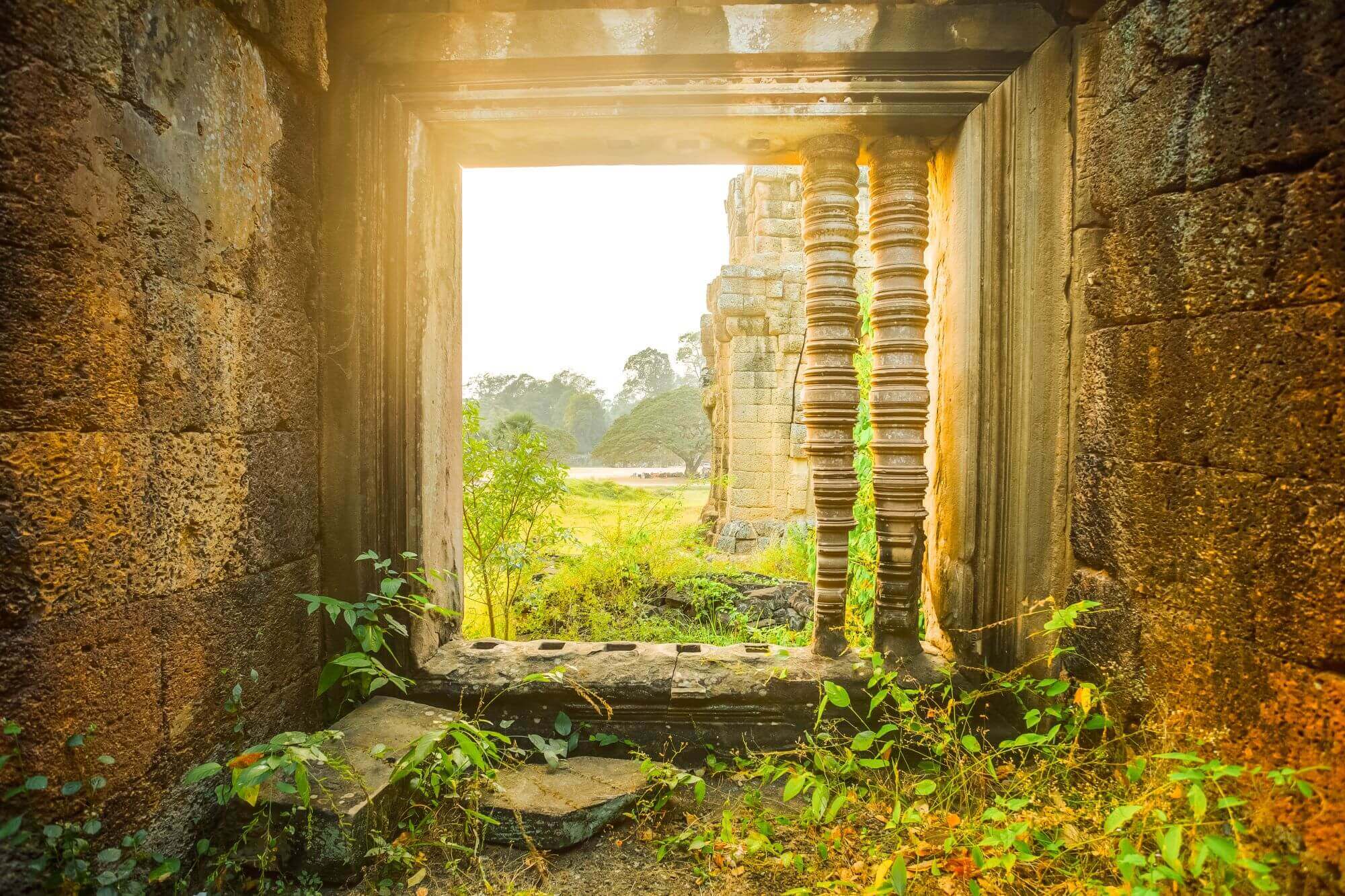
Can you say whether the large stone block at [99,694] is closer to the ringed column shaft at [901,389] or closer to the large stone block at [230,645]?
the large stone block at [230,645]

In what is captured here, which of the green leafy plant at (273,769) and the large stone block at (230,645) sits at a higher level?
the large stone block at (230,645)

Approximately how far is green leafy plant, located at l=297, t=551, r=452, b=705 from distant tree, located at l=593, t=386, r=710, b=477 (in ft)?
64.5

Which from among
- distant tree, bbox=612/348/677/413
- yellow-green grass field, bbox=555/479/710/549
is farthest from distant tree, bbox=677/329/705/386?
yellow-green grass field, bbox=555/479/710/549

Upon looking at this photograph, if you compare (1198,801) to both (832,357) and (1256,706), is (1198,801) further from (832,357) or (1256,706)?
(832,357)

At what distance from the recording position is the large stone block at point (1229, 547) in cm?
Answer: 152

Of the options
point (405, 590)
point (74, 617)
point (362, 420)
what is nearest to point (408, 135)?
point (362, 420)

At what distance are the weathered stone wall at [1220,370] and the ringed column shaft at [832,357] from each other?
2.66 feet

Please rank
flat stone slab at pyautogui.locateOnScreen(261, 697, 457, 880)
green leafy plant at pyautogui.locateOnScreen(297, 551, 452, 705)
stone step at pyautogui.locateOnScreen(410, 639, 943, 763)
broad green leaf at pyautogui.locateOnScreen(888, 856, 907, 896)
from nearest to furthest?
broad green leaf at pyautogui.locateOnScreen(888, 856, 907, 896)
flat stone slab at pyautogui.locateOnScreen(261, 697, 457, 880)
green leafy plant at pyautogui.locateOnScreen(297, 551, 452, 705)
stone step at pyautogui.locateOnScreen(410, 639, 943, 763)

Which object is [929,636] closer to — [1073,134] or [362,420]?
[1073,134]

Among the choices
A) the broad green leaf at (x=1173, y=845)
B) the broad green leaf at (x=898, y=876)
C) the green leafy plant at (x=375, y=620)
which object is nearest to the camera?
the broad green leaf at (x=1173, y=845)

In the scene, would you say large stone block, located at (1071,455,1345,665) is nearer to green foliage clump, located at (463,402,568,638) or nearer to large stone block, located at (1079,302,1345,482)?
large stone block, located at (1079,302,1345,482)

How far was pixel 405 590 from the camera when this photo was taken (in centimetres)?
268

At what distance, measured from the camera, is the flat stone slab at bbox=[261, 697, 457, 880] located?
184cm

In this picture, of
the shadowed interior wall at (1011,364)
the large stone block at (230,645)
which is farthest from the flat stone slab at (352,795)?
the shadowed interior wall at (1011,364)
